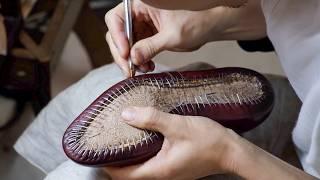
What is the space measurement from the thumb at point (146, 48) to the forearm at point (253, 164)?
201mm

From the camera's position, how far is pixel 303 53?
66 cm

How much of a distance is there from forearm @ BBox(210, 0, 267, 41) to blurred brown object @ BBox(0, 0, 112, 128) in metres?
0.51

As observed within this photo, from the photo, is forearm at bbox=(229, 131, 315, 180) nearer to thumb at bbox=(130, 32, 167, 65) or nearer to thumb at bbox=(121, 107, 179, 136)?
thumb at bbox=(121, 107, 179, 136)

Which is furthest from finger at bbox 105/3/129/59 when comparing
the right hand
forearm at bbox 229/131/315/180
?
forearm at bbox 229/131/315/180

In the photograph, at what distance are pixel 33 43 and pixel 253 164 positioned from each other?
788mm

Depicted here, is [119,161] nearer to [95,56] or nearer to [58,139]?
[58,139]

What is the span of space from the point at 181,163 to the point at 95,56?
1.00 m

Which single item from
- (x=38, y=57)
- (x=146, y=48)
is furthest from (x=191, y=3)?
(x=38, y=57)

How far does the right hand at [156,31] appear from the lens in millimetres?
751

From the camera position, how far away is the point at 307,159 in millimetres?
678

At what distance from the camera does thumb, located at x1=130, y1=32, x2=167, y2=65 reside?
2.42ft

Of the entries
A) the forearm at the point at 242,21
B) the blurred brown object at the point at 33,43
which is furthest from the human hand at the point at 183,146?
the blurred brown object at the point at 33,43

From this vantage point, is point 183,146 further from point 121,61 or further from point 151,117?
point 121,61

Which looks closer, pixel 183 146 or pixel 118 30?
pixel 183 146
